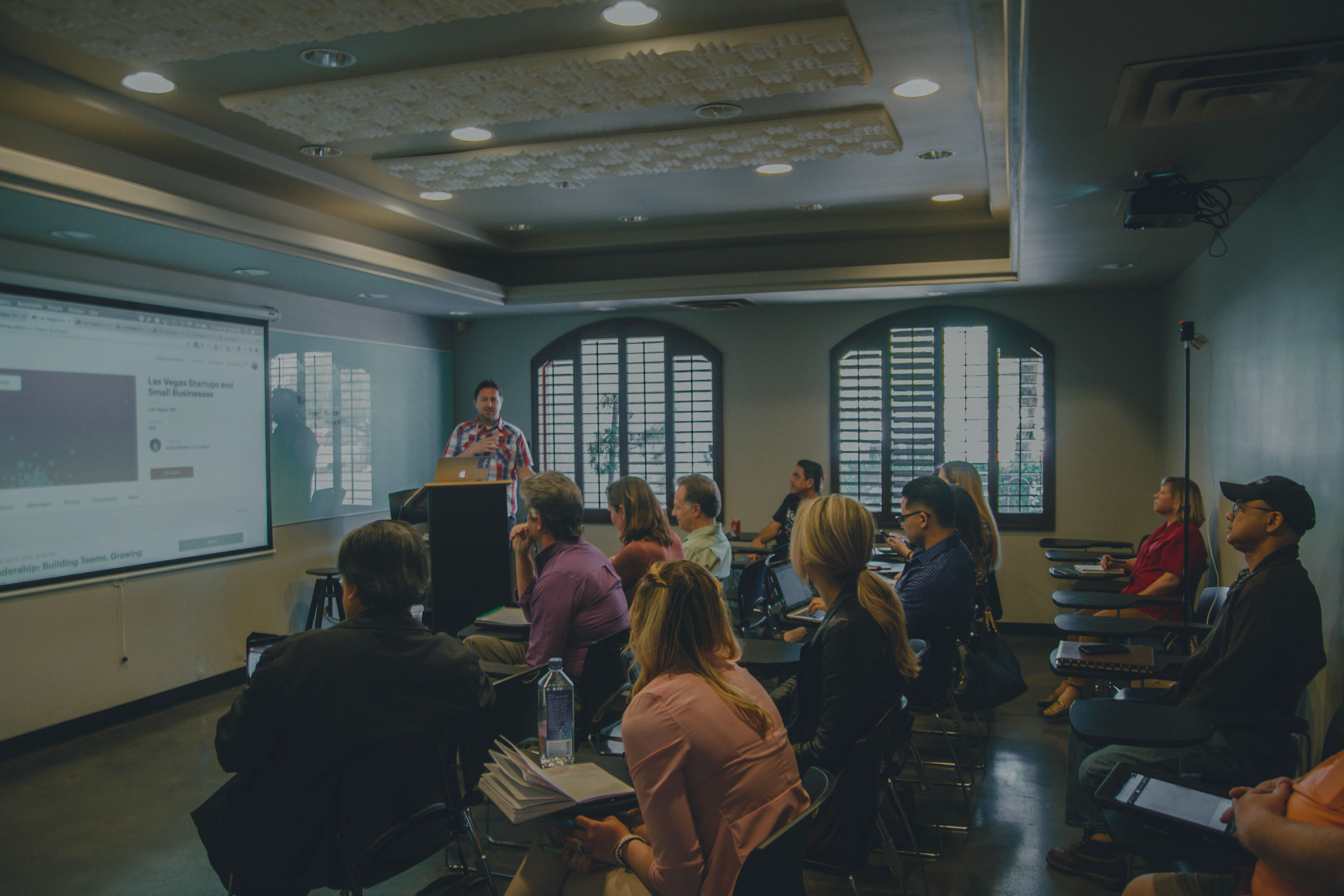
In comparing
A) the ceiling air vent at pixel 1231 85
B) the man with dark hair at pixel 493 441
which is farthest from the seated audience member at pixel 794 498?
the ceiling air vent at pixel 1231 85

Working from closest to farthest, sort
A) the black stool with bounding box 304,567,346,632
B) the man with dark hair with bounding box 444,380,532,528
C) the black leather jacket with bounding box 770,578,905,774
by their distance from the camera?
the black leather jacket with bounding box 770,578,905,774 < the black stool with bounding box 304,567,346,632 < the man with dark hair with bounding box 444,380,532,528

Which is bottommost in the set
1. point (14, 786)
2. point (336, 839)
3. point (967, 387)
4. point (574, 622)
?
point (14, 786)

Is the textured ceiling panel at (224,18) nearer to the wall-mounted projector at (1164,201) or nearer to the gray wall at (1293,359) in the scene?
the wall-mounted projector at (1164,201)

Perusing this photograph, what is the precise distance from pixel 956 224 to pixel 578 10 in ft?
13.4

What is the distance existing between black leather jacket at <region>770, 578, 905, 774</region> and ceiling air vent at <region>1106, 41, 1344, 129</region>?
5.48 ft

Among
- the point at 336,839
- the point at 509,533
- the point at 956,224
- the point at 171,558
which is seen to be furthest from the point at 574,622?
the point at 956,224

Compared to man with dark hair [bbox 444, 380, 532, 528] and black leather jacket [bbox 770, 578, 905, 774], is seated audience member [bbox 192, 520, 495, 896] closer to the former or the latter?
black leather jacket [bbox 770, 578, 905, 774]

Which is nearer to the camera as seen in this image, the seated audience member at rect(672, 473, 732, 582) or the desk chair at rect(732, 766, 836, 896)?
the desk chair at rect(732, 766, 836, 896)

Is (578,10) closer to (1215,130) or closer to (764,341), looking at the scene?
(1215,130)

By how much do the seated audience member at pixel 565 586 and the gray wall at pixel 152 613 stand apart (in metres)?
2.88

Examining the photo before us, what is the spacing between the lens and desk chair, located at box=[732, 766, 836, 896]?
5.15 feet

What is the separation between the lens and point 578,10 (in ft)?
9.71

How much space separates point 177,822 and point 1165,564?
5.16 m

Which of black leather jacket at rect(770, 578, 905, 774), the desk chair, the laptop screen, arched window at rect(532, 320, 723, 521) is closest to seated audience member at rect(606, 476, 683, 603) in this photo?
the laptop screen
